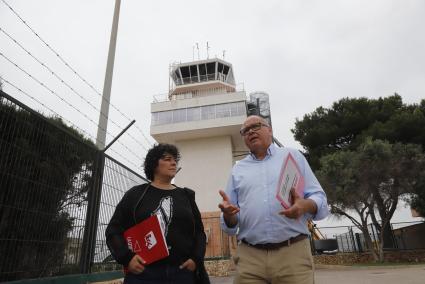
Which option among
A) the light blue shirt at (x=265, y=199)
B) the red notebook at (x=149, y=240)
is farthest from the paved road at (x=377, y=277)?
the red notebook at (x=149, y=240)

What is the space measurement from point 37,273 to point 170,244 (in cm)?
222

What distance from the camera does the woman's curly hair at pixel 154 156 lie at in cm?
272

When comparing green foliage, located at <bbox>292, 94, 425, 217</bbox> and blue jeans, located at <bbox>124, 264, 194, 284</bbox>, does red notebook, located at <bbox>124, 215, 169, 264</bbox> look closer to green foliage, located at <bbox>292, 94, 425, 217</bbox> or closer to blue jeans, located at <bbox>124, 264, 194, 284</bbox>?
blue jeans, located at <bbox>124, 264, 194, 284</bbox>

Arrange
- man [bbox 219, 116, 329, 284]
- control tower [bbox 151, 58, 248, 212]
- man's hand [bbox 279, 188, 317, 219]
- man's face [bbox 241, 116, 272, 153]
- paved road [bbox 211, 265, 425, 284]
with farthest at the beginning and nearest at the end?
control tower [bbox 151, 58, 248, 212] → paved road [bbox 211, 265, 425, 284] → man's face [bbox 241, 116, 272, 153] → man [bbox 219, 116, 329, 284] → man's hand [bbox 279, 188, 317, 219]

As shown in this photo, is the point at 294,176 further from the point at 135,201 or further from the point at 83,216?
the point at 83,216

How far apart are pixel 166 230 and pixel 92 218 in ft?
9.51

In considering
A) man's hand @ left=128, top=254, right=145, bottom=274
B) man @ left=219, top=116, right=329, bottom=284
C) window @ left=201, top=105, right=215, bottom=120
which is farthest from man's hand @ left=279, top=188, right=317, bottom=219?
window @ left=201, top=105, right=215, bottom=120

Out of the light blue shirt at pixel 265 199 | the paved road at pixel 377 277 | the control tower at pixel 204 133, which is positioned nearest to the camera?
the light blue shirt at pixel 265 199

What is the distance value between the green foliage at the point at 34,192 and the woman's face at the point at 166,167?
1.58 m

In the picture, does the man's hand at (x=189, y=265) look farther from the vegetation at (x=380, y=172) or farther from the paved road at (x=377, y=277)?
the vegetation at (x=380, y=172)

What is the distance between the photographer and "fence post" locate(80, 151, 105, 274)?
4590 mm

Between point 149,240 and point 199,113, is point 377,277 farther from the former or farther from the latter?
point 199,113

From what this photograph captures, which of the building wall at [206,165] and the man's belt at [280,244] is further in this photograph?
the building wall at [206,165]

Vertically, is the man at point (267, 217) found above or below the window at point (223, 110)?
below
